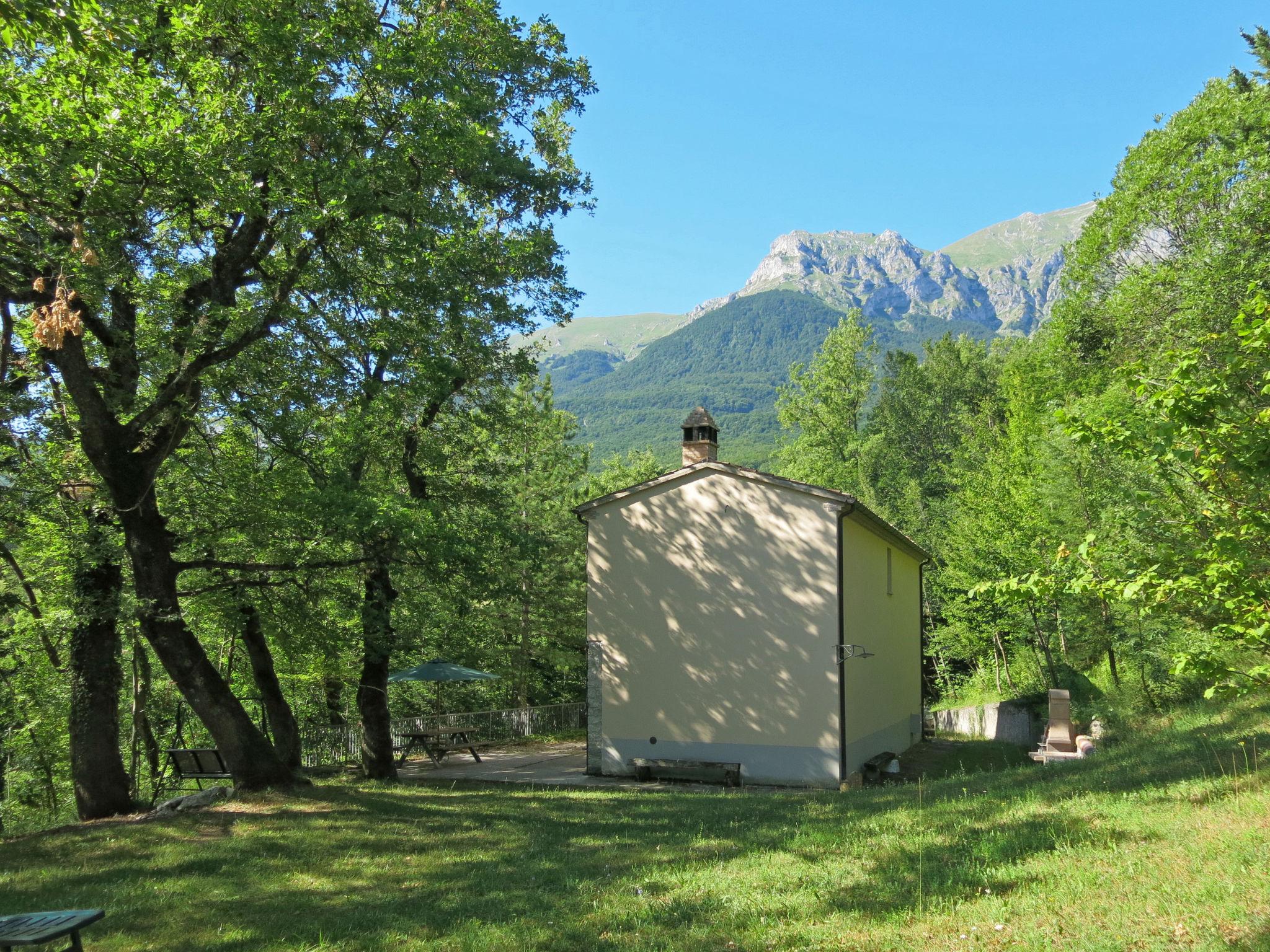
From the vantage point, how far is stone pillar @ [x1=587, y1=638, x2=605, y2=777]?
56.6 ft

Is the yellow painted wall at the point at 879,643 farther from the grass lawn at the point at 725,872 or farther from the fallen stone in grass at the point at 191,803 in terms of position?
the fallen stone in grass at the point at 191,803

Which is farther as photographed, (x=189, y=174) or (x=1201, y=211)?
(x=1201, y=211)

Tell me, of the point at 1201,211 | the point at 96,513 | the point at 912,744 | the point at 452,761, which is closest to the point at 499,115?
the point at 96,513

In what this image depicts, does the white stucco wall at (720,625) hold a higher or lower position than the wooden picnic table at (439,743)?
higher

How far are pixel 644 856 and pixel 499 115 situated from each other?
1121 cm

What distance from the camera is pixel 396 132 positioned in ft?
37.1

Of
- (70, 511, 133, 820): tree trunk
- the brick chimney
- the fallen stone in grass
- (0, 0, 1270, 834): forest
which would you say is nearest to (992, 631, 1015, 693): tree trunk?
(0, 0, 1270, 834): forest

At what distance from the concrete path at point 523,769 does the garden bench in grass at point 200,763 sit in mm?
4338

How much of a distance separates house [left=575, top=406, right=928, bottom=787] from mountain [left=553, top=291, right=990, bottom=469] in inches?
1899

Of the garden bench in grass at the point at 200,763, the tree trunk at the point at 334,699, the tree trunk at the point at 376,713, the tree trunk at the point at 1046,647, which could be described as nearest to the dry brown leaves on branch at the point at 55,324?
the garden bench in grass at the point at 200,763

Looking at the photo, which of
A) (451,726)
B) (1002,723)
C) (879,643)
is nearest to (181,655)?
(451,726)

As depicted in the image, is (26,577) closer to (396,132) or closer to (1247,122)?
(396,132)

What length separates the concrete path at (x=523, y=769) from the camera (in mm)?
16125

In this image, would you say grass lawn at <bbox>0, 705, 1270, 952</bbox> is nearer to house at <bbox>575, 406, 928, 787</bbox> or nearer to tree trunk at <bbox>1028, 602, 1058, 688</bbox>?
house at <bbox>575, 406, 928, 787</bbox>
